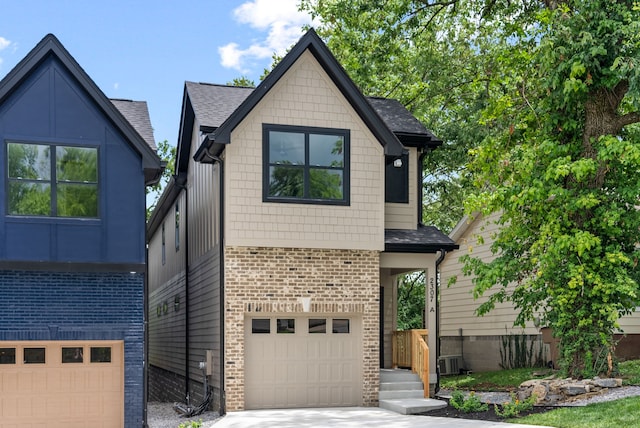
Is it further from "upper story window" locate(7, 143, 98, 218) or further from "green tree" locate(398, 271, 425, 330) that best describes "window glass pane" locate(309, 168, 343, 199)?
Answer: "green tree" locate(398, 271, 425, 330)

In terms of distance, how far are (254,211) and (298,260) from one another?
151cm

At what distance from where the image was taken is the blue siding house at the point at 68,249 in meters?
16.1

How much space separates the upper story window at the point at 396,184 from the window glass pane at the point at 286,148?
122 inches

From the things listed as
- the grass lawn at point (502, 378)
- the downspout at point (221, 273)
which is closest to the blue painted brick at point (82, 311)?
the downspout at point (221, 273)

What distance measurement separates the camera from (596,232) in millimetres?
18000

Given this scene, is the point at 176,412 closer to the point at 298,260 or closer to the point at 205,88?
the point at 298,260

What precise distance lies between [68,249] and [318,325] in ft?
19.2

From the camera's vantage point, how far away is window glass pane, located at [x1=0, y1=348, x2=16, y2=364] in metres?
16.2

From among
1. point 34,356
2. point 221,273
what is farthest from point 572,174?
point 34,356

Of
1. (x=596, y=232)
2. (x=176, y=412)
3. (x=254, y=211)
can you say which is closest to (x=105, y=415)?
(x=176, y=412)

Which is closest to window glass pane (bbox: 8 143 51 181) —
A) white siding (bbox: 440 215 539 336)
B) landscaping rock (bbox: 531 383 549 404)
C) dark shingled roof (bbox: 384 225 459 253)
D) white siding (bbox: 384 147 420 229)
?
dark shingled roof (bbox: 384 225 459 253)

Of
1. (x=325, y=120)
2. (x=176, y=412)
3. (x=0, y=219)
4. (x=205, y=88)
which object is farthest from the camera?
(x=205, y=88)

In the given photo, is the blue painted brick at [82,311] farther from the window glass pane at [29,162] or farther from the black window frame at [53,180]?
the window glass pane at [29,162]

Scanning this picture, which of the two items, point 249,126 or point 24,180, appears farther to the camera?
point 249,126
